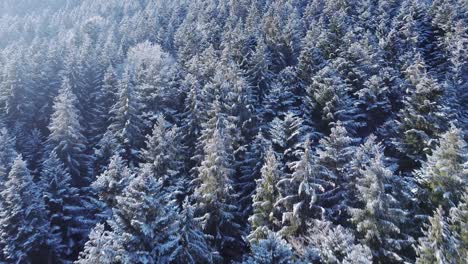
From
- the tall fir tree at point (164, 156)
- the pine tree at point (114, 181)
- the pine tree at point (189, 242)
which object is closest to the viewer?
the pine tree at point (189, 242)

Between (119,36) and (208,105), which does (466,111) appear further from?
(119,36)

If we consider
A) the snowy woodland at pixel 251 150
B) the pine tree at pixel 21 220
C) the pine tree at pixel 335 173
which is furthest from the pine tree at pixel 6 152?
the pine tree at pixel 335 173

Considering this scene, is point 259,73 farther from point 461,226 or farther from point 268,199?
point 461,226

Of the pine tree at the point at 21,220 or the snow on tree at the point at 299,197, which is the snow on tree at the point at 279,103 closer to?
the snow on tree at the point at 299,197

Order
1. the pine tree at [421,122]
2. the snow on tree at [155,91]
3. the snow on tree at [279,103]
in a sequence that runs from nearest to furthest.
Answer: the pine tree at [421,122] < the snow on tree at [279,103] < the snow on tree at [155,91]

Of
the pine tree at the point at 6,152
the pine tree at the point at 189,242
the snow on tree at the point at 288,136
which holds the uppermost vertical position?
the pine tree at the point at 189,242

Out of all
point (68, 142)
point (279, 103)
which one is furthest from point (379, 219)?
point (68, 142)

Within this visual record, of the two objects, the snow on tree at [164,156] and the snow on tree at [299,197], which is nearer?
the snow on tree at [299,197]
